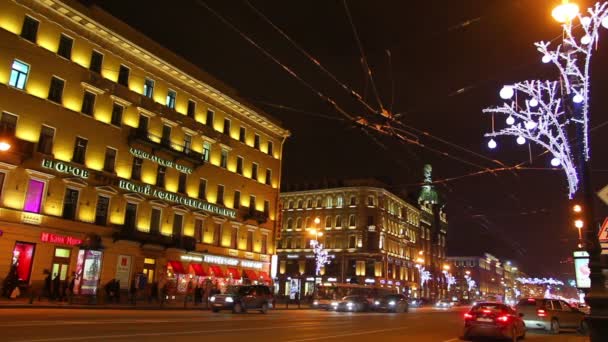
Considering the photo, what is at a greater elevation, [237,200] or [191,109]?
[191,109]

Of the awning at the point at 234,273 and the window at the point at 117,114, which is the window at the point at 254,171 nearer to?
the awning at the point at 234,273

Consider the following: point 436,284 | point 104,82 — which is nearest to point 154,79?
point 104,82

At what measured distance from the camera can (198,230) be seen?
43.5m

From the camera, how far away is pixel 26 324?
13844mm

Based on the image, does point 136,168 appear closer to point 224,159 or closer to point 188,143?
point 188,143

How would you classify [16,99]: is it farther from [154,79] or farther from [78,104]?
[154,79]

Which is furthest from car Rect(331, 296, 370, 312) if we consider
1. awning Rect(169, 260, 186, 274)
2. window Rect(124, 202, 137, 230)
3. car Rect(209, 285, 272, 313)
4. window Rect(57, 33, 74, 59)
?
window Rect(57, 33, 74, 59)

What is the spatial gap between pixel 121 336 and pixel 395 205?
81.1 meters

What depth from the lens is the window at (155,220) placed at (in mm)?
38931

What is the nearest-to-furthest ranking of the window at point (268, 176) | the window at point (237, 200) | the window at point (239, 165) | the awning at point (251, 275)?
the awning at point (251, 275) < the window at point (237, 200) < the window at point (239, 165) < the window at point (268, 176)

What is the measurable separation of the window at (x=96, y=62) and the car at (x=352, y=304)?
2532 centimetres

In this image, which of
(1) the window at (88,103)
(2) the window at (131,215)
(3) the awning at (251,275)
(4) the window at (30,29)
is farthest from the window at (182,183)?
(4) the window at (30,29)

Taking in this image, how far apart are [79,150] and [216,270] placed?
52.8 feet

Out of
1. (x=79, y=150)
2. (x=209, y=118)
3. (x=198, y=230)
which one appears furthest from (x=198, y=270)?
(x=79, y=150)
